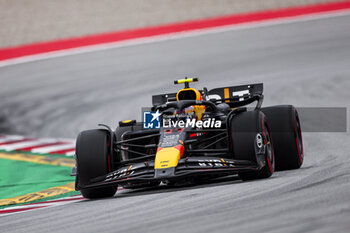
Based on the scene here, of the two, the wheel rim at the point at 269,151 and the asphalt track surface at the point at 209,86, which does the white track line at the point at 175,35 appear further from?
the wheel rim at the point at 269,151

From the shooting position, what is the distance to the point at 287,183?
7.30 meters

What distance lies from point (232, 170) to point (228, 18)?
21852mm

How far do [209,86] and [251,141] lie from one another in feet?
32.2

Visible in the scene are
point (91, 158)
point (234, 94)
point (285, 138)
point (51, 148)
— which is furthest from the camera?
point (51, 148)

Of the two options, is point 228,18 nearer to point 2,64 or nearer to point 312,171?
point 2,64

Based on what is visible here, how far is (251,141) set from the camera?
25.9 ft

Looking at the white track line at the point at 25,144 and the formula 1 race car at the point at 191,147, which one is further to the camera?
the white track line at the point at 25,144

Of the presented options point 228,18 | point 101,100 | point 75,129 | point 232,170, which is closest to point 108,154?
point 232,170

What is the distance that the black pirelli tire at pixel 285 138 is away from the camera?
9227 millimetres

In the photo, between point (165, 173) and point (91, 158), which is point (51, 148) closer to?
point (91, 158)

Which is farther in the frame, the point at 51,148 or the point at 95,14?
the point at 95,14

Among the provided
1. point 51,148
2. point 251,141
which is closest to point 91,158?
point 251,141

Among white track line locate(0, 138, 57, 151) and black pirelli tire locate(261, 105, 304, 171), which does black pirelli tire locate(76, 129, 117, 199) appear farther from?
white track line locate(0, 138, 57, 151)

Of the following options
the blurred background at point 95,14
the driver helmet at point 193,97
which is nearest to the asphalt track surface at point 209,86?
the driver helmet at point 193,97
